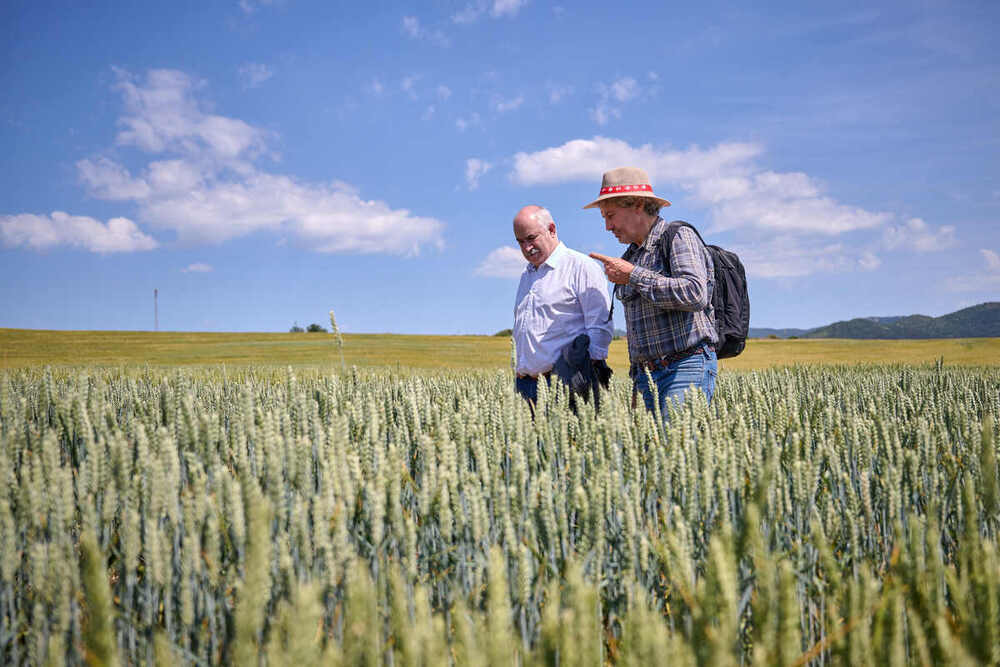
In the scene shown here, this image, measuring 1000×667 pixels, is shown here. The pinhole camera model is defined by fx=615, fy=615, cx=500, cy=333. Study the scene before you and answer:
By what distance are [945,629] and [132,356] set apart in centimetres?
2499

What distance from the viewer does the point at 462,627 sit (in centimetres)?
92

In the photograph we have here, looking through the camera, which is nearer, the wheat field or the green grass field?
the wheat field

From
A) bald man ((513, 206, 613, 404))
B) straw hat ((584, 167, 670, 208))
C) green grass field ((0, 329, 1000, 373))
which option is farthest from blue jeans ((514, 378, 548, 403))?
green grass field ((0, 329, 1000, 373))

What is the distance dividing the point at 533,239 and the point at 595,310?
666 millimetres

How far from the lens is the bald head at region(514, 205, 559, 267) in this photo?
14.3 feet

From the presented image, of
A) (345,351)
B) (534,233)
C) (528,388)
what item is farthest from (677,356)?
(345,351)

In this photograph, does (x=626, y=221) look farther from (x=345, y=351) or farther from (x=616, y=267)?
(x=345, y=351)

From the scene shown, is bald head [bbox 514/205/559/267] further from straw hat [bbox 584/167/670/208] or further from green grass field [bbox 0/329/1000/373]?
green grass field [bbox 0/329/1000/373]

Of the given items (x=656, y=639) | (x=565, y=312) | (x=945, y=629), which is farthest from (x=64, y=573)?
(x=565, y=312)

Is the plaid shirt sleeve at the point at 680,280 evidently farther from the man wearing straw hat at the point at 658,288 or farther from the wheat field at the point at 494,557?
the wheat field at the point at 494,557

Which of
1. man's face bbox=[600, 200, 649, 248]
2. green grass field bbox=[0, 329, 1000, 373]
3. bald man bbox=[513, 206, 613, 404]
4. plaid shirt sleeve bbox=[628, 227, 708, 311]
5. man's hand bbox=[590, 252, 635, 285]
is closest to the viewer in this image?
plaid shirt sleeve bbox=[628, 227, 708, 311]

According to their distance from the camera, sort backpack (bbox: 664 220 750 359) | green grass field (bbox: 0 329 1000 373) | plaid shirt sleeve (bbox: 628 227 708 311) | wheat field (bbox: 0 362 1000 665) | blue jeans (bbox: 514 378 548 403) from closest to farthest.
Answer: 1. wheat field (bbox: 0 362 1000 665)
2. plaid shirt sleeve (bbox: 628 227 708 311)
3. backpack (bbox: 664 220 750 359)
4. blue jeans (bbox: 514 378 548 403)
5. green grass field (bbox: 0 329 1000 373)

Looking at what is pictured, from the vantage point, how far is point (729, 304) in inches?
159

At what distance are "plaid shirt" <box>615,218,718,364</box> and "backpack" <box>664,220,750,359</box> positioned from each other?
0.24m
